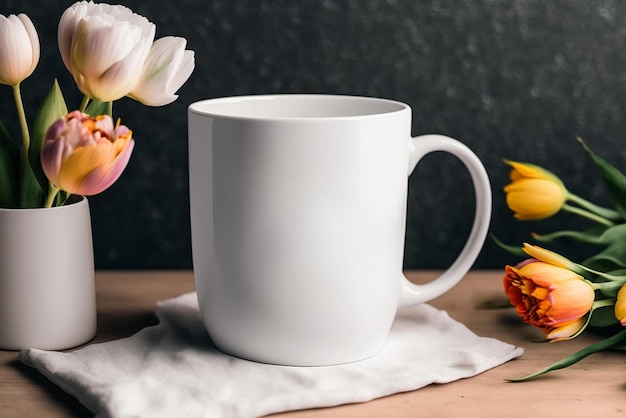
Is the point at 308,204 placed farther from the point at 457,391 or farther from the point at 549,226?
the point at 549,226

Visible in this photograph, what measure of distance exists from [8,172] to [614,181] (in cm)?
48

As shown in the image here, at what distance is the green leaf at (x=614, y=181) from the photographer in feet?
2.40

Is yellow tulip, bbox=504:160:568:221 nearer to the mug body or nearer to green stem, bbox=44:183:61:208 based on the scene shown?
the mug body

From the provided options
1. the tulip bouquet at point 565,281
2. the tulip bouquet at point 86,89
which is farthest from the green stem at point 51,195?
the tulip bouquet at point 565,281

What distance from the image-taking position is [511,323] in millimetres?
714

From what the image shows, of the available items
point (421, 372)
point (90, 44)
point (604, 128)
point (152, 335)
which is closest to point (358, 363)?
point (421, 372)

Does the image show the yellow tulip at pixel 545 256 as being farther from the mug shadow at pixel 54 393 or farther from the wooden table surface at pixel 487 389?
the mug shadow at pixel 54 393

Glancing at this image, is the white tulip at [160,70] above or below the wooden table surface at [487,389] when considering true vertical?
above

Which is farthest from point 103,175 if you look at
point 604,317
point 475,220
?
point 604,317

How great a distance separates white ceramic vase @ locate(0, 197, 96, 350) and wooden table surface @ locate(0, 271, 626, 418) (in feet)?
0.08

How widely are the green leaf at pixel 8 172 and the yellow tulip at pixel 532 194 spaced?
0.40 meters

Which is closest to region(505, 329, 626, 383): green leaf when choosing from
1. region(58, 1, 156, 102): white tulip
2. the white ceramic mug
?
the white ceramic mug

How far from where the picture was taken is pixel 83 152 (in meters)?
0.55

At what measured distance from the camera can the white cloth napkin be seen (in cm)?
53
